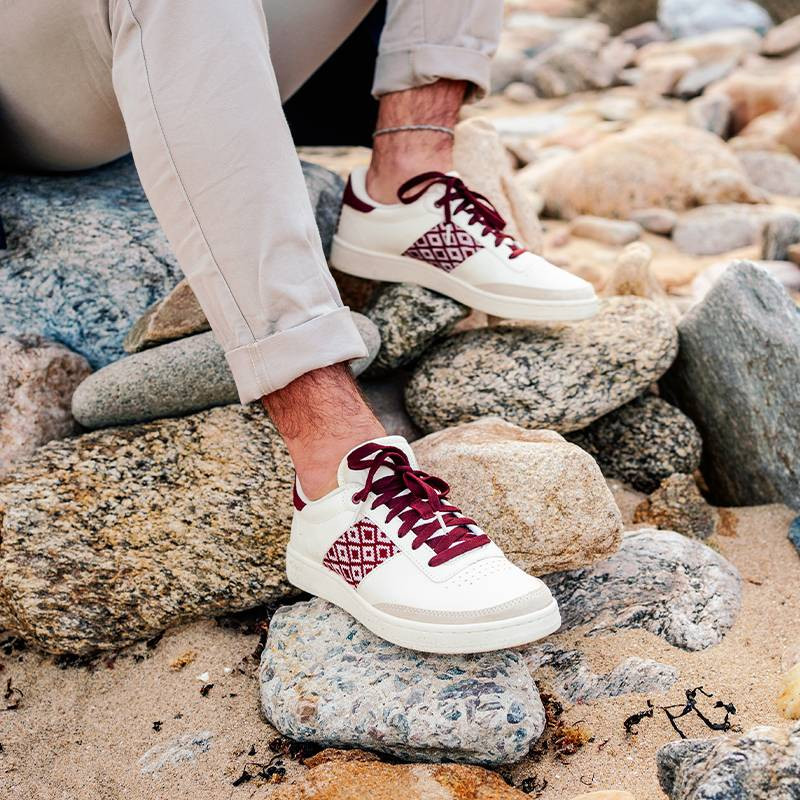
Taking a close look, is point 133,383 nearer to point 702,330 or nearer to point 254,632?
point 254,632

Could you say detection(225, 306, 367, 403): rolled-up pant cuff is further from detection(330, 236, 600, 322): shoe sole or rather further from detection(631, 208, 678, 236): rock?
detection(631, 208, 678, 236): rock

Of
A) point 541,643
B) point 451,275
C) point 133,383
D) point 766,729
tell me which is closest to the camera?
point 766,729

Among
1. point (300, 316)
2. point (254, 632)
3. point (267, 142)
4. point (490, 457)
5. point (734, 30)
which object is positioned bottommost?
point (734, 30)

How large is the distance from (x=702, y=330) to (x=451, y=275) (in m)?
0.76

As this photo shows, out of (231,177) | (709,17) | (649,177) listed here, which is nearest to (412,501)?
(231,177)

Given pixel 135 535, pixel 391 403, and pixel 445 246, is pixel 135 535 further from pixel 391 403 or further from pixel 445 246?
pixel 445 246

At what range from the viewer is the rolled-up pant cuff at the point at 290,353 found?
1.83m

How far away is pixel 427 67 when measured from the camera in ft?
8.17

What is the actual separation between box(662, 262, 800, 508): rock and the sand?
316mm

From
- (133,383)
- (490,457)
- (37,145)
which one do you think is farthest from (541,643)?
(37,145)

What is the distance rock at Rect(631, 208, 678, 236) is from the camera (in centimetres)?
539

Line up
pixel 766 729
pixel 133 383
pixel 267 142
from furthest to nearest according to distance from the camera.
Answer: pixel 133 383, pixel 267 142, pixel 766 729

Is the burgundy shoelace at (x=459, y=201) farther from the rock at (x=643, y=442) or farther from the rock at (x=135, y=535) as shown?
the rock at (x=135, y=535)

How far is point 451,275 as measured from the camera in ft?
8.38
